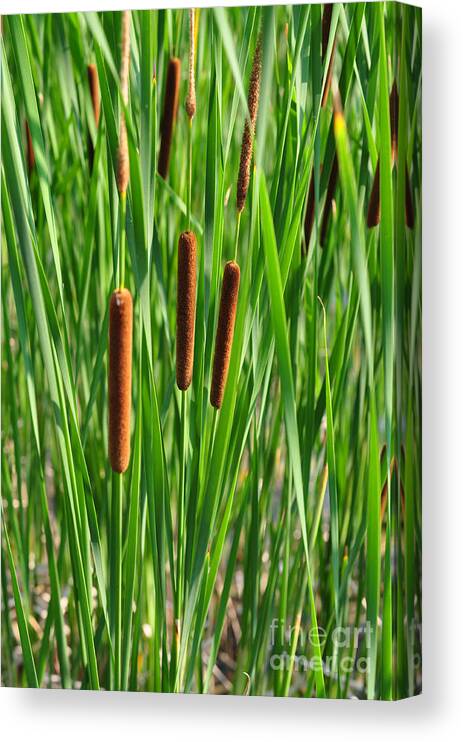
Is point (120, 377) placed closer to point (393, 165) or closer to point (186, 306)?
point (186, 306)


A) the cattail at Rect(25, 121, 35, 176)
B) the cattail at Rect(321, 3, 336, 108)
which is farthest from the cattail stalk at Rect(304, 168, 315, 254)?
the cattail at Rect(25, 121, 35, 176)

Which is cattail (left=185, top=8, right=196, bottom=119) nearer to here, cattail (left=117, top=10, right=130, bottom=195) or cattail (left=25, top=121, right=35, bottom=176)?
cattail (left=117, top=10, right=130, bottom=195)

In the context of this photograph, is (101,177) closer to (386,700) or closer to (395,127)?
(395,127)

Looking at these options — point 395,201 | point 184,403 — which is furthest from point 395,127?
point 184,403

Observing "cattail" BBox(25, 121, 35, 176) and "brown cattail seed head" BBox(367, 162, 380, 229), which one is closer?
"brown cattail seed head" BBox(367, 162, 380, 229)

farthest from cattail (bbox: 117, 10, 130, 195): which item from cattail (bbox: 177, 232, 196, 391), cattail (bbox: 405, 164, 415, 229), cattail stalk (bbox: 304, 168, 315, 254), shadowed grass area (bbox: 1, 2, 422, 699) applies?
cattail (bbox: 405, 164, 415, 229)

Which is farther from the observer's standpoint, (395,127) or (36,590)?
(36,590)

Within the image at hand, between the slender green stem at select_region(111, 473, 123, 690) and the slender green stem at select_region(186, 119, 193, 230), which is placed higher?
the slender green stem at select_region(186, 119, 193, 230)

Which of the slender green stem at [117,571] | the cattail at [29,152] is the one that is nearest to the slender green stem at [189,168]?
the cattail at [29,152]

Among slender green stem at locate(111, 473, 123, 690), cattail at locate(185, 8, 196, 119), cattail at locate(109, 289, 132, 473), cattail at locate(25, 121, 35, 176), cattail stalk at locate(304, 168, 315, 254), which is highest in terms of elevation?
cattail at locate(185, 8, 196, 119)
